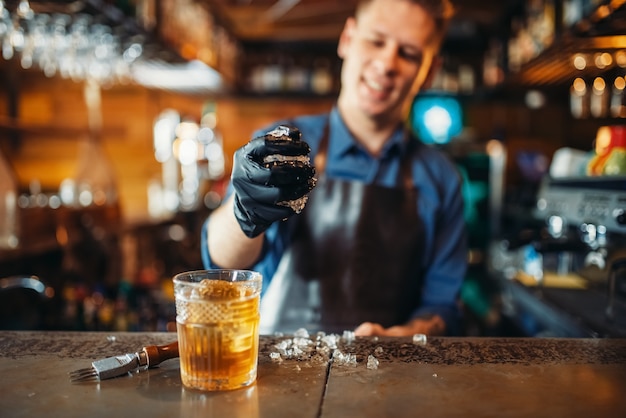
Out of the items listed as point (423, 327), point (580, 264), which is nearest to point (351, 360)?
point (423, 327)

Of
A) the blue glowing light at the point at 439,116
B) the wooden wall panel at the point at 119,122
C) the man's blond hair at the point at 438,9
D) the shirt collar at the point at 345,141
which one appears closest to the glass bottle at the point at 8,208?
the shirt collar at the point at 345,141

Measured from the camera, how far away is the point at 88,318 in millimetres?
2631

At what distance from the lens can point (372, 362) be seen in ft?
2.99

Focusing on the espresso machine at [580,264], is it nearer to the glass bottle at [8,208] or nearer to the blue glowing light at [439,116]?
the glass bottle at [8,208]

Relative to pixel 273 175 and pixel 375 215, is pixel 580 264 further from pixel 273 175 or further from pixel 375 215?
pixel 273 175

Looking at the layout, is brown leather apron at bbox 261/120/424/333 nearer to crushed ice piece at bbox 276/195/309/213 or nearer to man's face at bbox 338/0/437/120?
man's face at bbox 338/0/437/120

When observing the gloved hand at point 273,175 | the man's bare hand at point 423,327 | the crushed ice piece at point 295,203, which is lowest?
the man's bare hand at point 423,327

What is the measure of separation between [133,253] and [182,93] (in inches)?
93.8

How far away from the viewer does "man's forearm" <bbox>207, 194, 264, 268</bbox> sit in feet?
4.36

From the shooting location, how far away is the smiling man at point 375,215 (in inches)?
65.2

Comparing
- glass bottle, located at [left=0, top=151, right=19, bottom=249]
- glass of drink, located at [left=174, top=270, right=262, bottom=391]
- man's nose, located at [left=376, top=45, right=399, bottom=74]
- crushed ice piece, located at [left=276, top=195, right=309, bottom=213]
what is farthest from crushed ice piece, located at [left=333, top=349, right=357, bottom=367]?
glass bottle, located at [left=0, top=151, right=19, bottom=249]

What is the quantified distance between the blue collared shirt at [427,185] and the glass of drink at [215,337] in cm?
84

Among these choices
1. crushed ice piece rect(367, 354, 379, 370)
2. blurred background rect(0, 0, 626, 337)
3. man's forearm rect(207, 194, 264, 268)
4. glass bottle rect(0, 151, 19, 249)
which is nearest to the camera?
crushed ice piece rect(367, 354, 379, 370)

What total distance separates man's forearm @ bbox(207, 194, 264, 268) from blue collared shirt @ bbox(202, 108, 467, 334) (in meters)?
0.26
